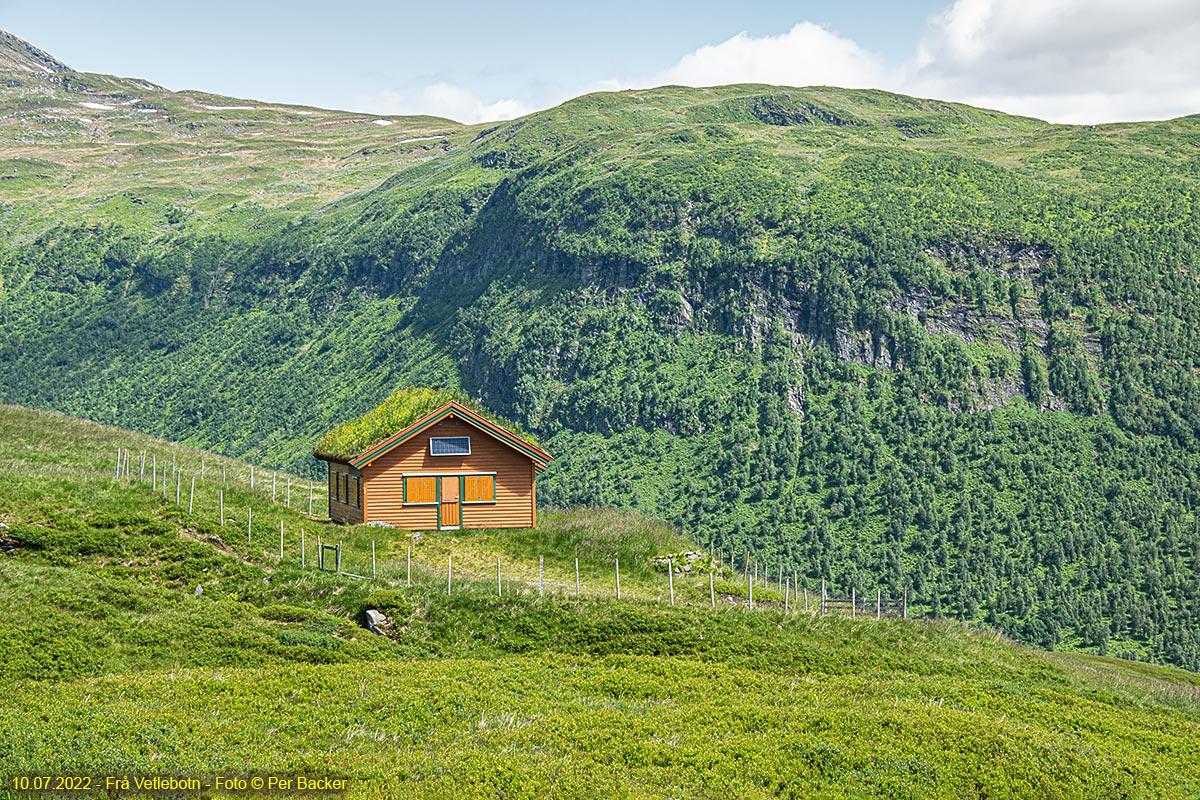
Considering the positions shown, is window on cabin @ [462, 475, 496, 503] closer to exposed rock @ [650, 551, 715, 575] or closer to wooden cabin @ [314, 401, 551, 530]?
wooden cabin @ [314, 401, 551, 530]

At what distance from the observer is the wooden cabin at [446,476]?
2132 inches

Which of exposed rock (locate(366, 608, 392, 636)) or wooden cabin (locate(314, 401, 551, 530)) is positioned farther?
wooden cabin (locate(314, 401, 551, 530))

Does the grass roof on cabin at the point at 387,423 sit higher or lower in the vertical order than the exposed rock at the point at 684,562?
higher

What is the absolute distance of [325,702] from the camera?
77.0 feet

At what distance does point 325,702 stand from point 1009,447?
160m

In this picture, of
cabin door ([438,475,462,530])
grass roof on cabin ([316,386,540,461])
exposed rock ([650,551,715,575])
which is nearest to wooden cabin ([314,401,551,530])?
cabin door ([438,475,462,530])

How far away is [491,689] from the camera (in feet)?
84.9

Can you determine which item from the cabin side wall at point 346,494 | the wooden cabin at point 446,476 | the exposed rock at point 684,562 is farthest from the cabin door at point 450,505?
the exposed rock at point 684,562

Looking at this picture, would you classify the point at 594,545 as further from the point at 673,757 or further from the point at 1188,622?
the point at 1188,622

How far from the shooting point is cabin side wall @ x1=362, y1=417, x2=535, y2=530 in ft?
178

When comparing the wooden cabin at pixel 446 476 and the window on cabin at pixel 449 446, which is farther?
the window on cabin at pixel 449 446

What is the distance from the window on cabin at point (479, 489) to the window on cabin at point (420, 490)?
5.00 ft

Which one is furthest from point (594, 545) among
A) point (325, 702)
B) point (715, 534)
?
point (715, 534)

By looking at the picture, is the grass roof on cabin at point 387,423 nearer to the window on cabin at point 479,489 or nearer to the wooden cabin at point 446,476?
the wooden cabin at point 446,476
